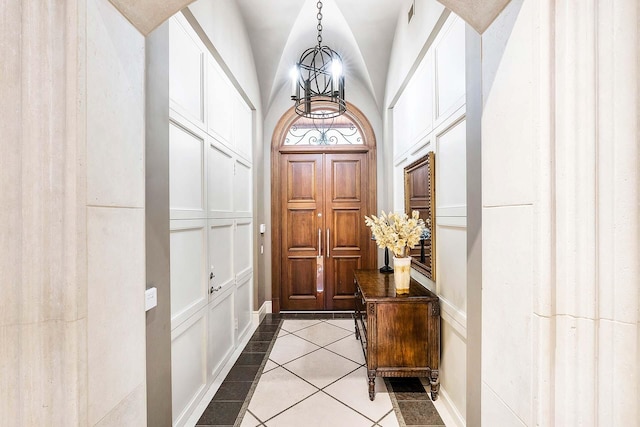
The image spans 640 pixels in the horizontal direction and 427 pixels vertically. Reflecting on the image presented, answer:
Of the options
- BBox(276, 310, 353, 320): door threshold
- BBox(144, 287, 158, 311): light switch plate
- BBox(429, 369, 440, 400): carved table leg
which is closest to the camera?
BBox(144, 287, 158, 311): light switch plate

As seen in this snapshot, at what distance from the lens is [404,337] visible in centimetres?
217

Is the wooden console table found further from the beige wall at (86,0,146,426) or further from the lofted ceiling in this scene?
the lofted ceiling

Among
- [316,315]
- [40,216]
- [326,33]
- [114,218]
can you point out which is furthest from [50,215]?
[316,315]

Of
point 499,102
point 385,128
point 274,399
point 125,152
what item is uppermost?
point 385,128

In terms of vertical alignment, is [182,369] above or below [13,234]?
below

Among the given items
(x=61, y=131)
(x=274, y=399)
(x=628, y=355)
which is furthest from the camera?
(x=274, y=399)

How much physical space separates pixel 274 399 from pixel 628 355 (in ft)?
7.12

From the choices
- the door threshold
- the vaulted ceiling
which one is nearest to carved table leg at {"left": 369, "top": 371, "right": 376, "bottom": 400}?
the door threshold

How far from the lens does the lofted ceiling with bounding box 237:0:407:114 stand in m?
3.02

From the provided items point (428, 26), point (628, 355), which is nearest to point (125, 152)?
point (628, 355)

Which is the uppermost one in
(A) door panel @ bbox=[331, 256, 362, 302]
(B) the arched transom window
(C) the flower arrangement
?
(B) the arched transom window

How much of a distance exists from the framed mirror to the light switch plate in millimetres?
1846

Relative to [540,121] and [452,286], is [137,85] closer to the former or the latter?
[540,121]

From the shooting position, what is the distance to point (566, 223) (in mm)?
575
